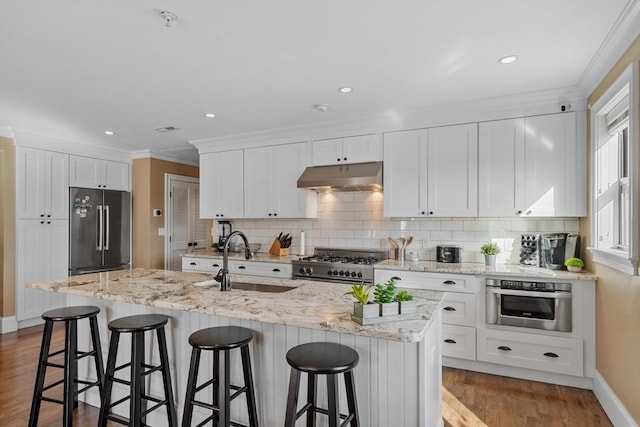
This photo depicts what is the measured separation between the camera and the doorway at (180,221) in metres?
6.03

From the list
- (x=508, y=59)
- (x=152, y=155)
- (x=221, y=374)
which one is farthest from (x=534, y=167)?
(x=152, y=155)

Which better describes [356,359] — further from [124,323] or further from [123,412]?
[123,412]

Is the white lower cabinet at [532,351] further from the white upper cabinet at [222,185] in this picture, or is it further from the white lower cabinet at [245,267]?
the white upper cabinet at [222,185]

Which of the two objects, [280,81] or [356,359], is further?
[280,81]

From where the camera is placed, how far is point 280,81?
2988 millimetres

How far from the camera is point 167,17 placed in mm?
2033

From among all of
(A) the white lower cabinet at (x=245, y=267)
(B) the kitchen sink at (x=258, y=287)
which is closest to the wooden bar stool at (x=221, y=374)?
(B) the kitchen sink at (x=258, y=287)

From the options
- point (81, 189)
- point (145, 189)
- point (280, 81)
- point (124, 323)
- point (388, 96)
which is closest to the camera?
point (124, 323)

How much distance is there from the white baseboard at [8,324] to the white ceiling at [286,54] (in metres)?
2.39

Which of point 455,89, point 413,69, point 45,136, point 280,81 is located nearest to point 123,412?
point 280,81

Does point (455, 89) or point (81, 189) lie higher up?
point (455, 89)

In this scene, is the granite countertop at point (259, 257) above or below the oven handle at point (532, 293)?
above

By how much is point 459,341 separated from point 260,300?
2207 millimetres

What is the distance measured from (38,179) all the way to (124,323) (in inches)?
147
